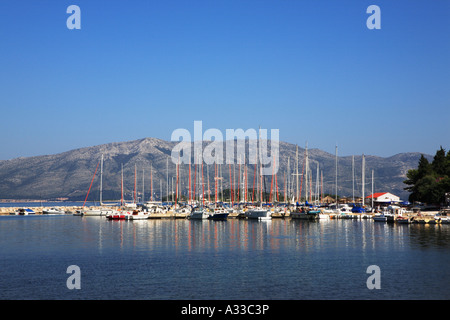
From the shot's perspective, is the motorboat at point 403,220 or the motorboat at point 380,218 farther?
the motorboat at point 380,218

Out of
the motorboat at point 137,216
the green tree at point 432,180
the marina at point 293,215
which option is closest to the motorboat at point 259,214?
the marina at point 293,215

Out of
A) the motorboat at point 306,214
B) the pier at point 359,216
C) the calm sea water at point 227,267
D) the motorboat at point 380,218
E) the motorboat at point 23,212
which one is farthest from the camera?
the motorboat at point 23,212

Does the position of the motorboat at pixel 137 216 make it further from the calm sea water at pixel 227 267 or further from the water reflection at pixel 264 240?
the calm sea water at pixel 227 267

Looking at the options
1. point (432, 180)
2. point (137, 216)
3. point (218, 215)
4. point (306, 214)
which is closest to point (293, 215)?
point (306, 214)

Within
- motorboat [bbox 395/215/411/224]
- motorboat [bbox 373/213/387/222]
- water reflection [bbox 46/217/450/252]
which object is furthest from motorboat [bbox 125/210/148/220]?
motorboat [bbox 395/215/411/224]

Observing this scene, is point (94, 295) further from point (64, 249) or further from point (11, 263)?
point (64, 249)

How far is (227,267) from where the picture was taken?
45250 mm

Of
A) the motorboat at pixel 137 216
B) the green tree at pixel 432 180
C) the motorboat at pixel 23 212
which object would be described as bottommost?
the motorboat at pixel 23 212

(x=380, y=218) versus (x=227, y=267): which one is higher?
(x=227, y=267)

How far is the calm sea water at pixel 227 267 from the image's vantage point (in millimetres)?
35188

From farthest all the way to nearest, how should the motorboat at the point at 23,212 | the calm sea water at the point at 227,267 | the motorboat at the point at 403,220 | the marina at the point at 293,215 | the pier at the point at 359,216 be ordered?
the motorboat at the point at 23,212, the marina at the point at 293,215, the motorboat at the point at 403,220, the pier at the point at 359,216, the calm sea water at the point at 227,267

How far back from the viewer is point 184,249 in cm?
5891

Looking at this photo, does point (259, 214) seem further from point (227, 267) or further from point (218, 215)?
point (227, 267)
